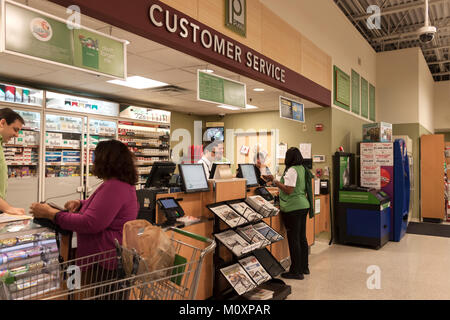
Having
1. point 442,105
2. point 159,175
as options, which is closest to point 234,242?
point 159,175

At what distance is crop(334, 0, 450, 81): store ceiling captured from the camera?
7652 mm

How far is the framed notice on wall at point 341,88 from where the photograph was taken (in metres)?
6.96

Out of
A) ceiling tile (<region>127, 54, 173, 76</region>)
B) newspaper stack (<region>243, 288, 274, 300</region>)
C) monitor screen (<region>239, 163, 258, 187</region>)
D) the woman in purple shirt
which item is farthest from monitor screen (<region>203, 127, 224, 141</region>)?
the woman in purple shirt

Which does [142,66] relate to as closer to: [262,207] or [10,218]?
[262,207]

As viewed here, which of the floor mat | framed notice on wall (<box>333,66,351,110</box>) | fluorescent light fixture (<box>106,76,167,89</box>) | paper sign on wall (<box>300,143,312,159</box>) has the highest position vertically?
framed notice on wall (<box>333,66,351,110</box>)

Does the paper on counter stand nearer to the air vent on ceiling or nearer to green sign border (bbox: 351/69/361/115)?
the air vent on ceiling

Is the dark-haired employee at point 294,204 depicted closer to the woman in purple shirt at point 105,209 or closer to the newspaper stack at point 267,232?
the newspaper stack at point 267,232

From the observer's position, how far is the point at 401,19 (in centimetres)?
823

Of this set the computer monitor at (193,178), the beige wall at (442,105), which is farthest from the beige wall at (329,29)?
the beige wall at (442,105)

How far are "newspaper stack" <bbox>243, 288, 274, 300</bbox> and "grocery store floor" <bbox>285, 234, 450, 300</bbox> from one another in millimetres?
386

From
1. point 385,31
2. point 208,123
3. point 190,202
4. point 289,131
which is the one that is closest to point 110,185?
point 190,202

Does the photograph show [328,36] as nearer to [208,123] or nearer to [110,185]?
[208,123]

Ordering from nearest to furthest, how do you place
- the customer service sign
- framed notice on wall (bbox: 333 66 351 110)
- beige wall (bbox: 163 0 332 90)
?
the customer service sign < beige wall (bbox: 163 0 332 90) < framed notice on wall (bbox: 333 66 351 110)

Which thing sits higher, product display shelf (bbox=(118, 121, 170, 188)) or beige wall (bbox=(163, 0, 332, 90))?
beige wall (bbox=(163, 0, 332, 90))
